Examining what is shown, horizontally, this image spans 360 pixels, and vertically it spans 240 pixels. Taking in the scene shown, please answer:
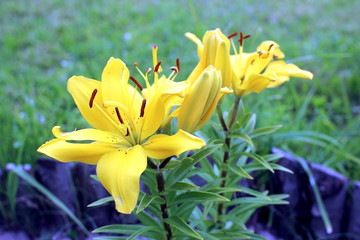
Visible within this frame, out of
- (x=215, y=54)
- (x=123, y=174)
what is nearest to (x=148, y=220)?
(x=123, y=174)

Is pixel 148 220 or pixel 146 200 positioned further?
pixel 148 220

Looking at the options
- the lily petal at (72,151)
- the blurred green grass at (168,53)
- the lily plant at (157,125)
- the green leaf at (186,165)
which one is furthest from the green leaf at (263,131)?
the blurred green grass at (168,53)

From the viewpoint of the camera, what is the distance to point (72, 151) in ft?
2.64

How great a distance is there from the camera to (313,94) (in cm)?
250

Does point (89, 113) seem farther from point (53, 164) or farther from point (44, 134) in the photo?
point (44, 134)

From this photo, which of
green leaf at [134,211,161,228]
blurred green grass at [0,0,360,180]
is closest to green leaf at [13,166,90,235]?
blurred green grass at [0,0,360,180]

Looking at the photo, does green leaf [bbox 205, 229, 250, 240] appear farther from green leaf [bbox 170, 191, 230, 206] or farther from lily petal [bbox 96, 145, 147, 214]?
lily petal [bbox 96, 145, 147, 214]

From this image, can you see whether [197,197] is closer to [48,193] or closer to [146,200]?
[146,200]

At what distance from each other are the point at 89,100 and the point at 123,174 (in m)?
0.20

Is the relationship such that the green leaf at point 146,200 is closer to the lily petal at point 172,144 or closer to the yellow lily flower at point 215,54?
the lily petal at point 172,144

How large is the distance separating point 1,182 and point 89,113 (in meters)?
1.12

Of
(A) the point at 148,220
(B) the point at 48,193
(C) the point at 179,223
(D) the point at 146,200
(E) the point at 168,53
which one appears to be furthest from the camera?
(E) the point at 168,53

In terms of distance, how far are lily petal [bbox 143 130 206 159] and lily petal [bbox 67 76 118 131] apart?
109 mm

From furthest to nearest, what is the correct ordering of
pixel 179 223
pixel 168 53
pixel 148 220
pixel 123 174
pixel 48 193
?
pixel 168 53 → pixel 48 193 → pixel 148 220 → pixel 179 223 → pixel 123 174
